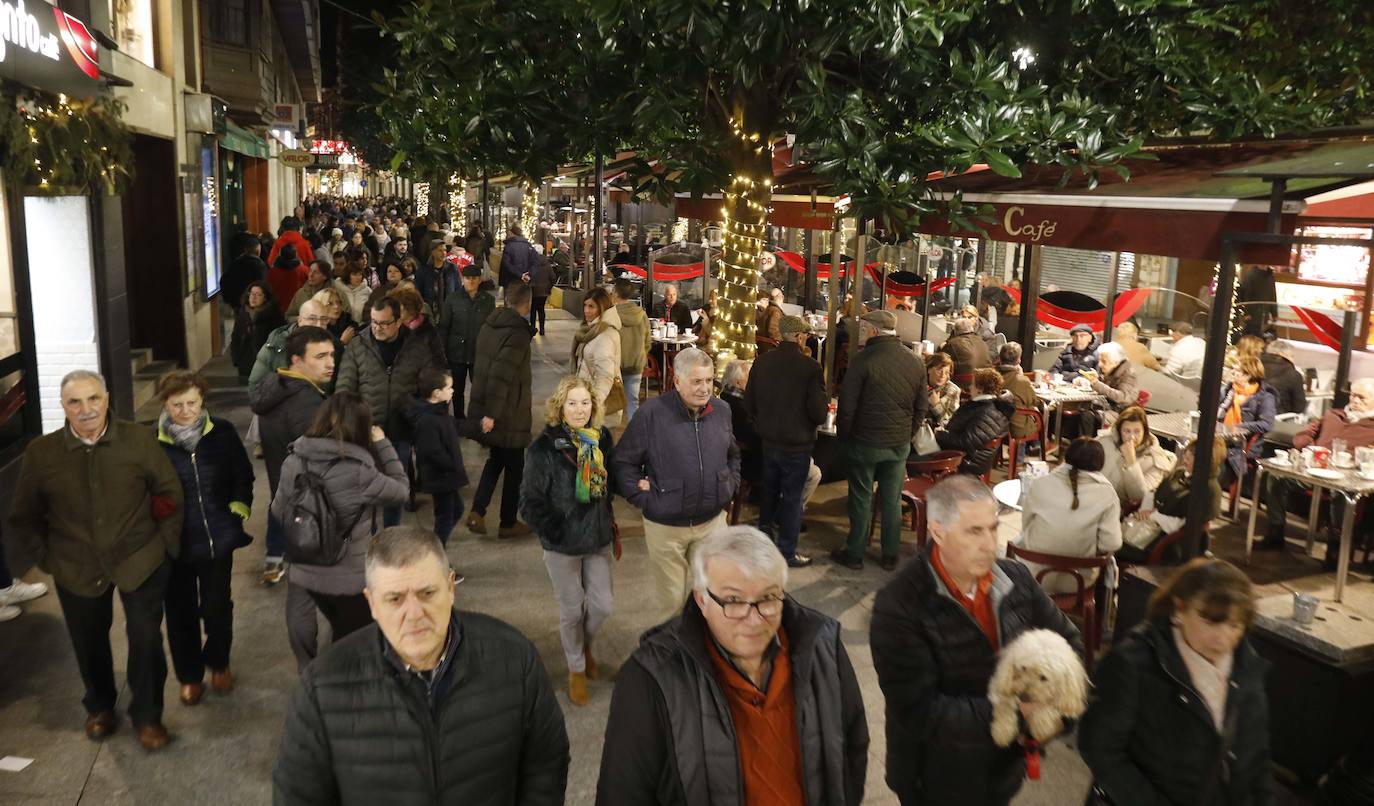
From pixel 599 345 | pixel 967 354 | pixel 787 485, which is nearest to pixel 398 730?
pixel 787 485

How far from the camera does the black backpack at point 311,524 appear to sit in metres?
4.99

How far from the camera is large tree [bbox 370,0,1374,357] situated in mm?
6582

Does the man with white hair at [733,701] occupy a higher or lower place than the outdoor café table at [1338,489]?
higher

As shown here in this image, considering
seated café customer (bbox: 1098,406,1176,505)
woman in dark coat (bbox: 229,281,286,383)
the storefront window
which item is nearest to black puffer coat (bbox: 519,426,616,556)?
seated café customer (bbox: 1098,406,1176,505)

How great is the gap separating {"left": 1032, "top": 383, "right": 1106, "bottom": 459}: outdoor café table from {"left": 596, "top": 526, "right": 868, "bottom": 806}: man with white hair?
28.1ft

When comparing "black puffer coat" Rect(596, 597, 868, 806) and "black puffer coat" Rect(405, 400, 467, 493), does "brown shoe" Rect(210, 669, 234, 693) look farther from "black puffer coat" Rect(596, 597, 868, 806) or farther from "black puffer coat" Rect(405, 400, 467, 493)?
"black puffer coat" Rect(596, 597, 868, 806)

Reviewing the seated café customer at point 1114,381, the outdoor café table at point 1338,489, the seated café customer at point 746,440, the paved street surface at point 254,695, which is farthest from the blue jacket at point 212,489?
the seated café customer at point 1114,381

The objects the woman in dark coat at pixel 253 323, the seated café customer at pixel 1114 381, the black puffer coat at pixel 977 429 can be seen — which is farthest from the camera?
the seated café customer at pixel 1114 381

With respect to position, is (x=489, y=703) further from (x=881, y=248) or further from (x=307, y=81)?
(x=307, y=81)

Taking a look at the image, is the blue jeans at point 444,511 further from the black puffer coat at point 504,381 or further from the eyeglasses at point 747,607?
the eyeglasses at point 747,607

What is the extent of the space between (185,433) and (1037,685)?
4070 millimetres

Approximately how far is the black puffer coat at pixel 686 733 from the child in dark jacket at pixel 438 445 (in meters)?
4.71

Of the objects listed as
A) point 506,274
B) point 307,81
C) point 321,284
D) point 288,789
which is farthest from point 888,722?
point 307,81

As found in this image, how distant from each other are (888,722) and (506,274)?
53.3 feet
